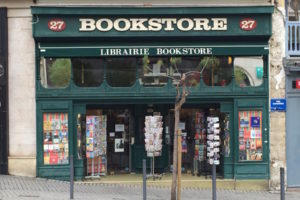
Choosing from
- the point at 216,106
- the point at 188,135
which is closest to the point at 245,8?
the point at 216,106

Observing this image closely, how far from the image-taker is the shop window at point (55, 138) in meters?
15.1

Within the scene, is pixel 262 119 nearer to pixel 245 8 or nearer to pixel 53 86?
pixel 245 8

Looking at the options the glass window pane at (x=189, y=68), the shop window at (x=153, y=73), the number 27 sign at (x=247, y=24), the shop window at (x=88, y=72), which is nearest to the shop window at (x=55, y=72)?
the shop window at (x=88, y=72)

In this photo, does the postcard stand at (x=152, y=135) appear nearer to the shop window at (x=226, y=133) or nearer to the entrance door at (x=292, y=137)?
the shop window at (x=226, y=133)

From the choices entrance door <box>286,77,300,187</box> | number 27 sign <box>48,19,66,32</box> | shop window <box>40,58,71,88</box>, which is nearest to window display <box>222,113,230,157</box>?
entrance door <box>286,77,300,187</box>

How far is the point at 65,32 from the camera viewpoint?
14984 mm

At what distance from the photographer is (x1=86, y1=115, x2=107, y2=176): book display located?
15.7 meters

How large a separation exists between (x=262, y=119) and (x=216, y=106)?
1.49 metres

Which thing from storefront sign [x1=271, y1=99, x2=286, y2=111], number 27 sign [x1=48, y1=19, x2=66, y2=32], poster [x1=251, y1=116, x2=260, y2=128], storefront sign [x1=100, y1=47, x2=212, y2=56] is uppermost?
number 27 sign [x1=48, y1=19, x2=66, y2=32]

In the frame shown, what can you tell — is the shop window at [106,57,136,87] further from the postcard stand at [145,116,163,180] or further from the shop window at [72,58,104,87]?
the postcard stand at [145,116,163,180]

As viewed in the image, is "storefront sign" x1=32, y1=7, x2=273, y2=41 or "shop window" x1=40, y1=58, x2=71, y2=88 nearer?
"storefront sign" x1=32, y1=7, x2=273, y2=41

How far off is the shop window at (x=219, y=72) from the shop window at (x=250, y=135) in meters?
1.11

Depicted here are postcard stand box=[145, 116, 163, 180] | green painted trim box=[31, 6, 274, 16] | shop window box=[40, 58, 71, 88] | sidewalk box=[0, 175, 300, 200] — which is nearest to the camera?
sidewalk box=[0, 175, 300, 200]

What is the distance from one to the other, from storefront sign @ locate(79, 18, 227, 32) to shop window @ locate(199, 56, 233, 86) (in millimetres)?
1025
